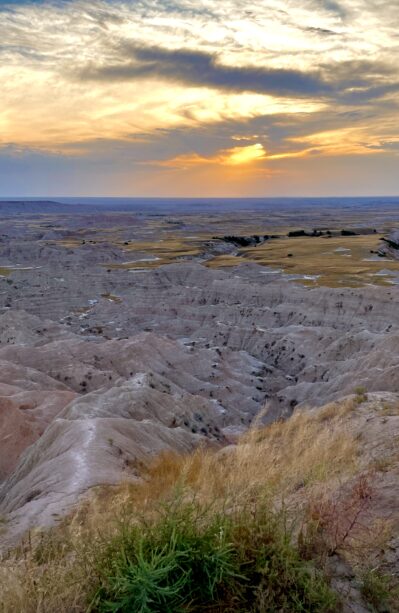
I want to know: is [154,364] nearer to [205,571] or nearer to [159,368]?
[159,368]

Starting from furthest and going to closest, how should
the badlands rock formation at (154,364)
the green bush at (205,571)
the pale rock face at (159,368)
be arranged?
the badlands rock formation at (154,364) < the pale rock face at (159,368) < the green bush at (205,571)

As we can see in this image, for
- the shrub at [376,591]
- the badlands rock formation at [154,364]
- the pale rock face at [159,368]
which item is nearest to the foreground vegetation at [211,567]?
the shrub at [376,591]

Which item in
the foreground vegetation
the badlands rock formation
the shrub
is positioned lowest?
the badlands rock formation

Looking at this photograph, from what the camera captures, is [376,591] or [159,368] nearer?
[376,591]

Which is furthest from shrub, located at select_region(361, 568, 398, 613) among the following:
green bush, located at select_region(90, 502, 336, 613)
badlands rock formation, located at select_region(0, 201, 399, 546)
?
badlands rock formation, located at select_region(0, 201, 399, 546)

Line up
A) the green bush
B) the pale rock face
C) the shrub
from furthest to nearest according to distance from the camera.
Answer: the pale rock face, the shrub, the green bush

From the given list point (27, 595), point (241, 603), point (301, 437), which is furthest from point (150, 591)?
point (301, 437)

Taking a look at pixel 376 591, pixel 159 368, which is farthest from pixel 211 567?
pixel 159 368

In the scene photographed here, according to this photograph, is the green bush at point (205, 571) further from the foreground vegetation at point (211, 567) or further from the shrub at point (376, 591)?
the shrub at point (376, 591)

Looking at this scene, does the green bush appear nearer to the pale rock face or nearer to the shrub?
the shrub
